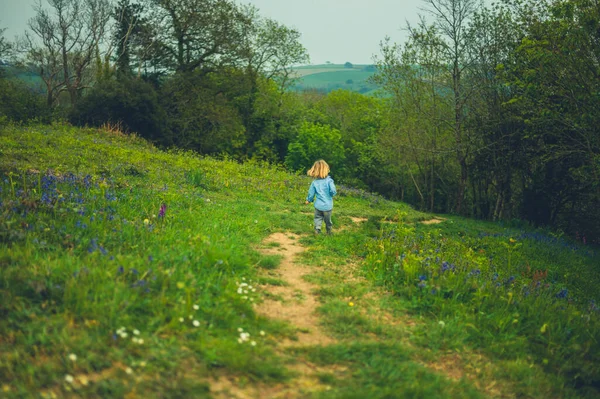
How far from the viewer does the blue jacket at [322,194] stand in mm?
10430

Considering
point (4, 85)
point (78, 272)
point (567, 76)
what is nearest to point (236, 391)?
point (78, 272)

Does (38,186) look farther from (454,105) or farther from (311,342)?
(454,105)

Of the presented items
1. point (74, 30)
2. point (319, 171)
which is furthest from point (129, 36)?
point (319, 171)

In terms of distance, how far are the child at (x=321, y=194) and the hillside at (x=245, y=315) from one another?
4.43 feet

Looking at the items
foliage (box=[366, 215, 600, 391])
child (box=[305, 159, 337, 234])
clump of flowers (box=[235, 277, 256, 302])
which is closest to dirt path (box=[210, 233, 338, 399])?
clump of flowers (box=[235, 277, 256, 302])

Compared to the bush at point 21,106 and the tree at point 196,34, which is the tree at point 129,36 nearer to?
the tree at point 196,34

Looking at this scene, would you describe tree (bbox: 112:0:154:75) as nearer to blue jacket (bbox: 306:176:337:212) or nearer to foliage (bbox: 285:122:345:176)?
foliage (bbox: 285:122:345:176)

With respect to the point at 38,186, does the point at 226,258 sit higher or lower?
lower

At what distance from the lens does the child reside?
10438mm

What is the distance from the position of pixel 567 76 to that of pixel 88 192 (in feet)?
48.9

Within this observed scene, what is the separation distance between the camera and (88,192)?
8805 mm

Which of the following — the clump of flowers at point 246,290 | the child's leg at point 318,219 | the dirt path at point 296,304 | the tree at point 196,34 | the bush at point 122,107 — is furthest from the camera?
the tree at point 196,34

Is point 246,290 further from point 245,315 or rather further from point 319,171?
point 319,171

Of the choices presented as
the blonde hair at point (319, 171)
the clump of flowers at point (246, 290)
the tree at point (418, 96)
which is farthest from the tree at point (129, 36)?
the clump of flowers at point (246, 290)
